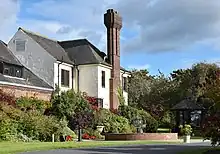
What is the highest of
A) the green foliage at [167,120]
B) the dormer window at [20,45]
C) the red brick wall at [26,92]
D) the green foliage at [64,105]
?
the dormer window at [20,45]

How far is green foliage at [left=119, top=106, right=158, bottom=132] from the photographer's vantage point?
147 feet

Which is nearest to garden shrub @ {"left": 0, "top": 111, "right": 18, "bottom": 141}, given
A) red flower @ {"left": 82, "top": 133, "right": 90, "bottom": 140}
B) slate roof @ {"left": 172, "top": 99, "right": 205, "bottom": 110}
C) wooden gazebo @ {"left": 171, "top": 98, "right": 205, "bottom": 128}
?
red flower @ {"left": 82, "top": 133, "right": 90, "bottom": 140}

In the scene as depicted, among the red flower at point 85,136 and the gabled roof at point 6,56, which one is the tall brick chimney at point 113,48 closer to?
the gabled roof at point 6,56

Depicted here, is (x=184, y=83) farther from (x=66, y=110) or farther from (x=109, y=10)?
(x=66, y=110)

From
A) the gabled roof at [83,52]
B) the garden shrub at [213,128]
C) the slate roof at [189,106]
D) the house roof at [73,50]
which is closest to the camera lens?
the garden shrub at [213,128]

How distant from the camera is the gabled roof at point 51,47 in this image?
4734 cm

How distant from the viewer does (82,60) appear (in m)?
49.5

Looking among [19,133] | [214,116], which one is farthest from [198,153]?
[19,133]

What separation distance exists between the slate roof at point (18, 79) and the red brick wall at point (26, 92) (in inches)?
30.3

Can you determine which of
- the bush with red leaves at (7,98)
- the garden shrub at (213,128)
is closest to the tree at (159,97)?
the bush with red leaves at (7,98)

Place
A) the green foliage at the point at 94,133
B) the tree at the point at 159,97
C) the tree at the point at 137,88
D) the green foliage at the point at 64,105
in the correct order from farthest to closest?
the tree at the point at 137,88
the tree at the point at 159,97
the green foliage at the point at 64,105
the green foliage at the point at 94,133

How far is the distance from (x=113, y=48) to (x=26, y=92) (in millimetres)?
13798

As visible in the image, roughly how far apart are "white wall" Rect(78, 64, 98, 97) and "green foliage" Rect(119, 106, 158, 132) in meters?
3.67

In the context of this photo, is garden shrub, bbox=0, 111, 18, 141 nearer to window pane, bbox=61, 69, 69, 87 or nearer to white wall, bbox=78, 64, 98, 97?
window pane, bbox=61, 69, 69, 87
